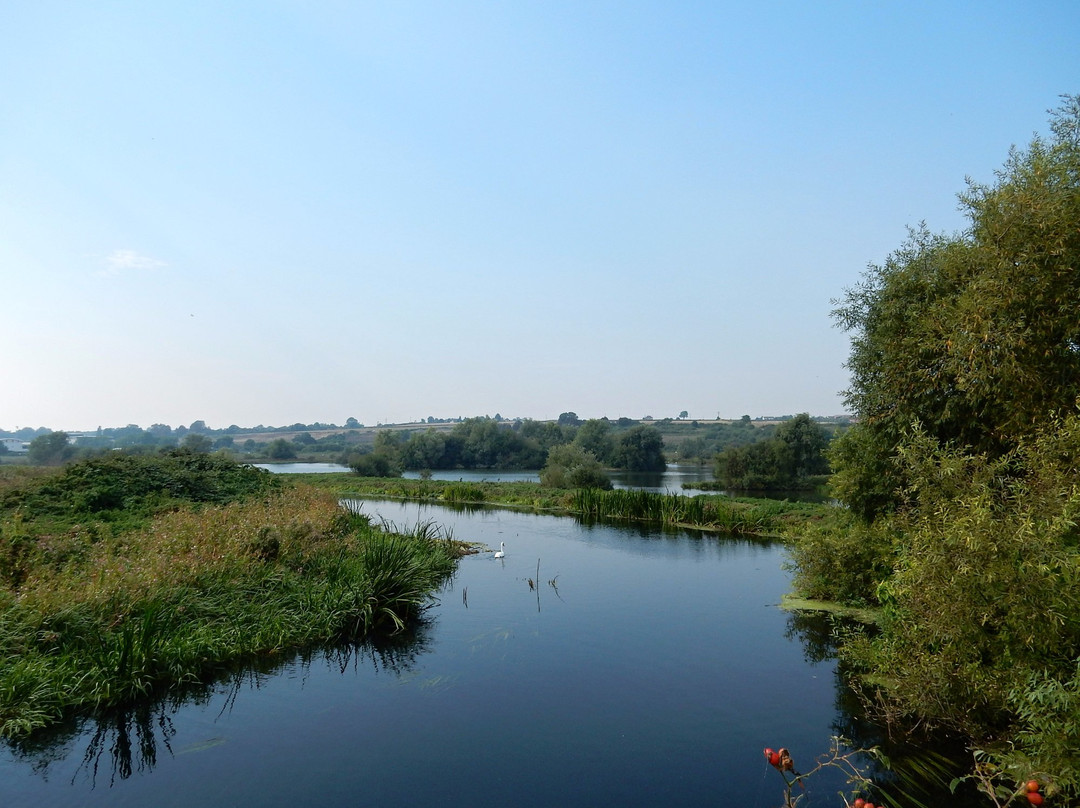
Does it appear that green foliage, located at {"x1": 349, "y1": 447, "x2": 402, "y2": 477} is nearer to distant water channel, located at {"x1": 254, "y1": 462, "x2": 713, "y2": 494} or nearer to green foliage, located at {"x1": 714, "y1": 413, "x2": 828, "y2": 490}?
distant water channel, located at {"x1": 254, "y1": 462, "x2": 713, "y2": 494}

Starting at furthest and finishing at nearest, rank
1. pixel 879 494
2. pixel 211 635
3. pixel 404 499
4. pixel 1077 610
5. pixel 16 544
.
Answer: pixel 404 499, pixel 879 494, pixel 16 544, pixel 211 635, pixel 1077 610

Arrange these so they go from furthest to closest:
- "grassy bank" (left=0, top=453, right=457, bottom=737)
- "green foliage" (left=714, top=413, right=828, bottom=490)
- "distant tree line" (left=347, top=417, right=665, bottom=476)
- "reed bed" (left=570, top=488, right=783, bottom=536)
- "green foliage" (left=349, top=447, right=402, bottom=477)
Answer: "distant tree line" (left=347, top=417, right=665, bottom=476), "green foliage" (left=349, top=447, right=402, bottom=477), "green foliage" (left=714, top=413, right=828, bottom=490), "reed bed" (left=570, top=488, right=783, bottom=536), "grassy bank" (left=0, top=453, right=457, bottom=737)

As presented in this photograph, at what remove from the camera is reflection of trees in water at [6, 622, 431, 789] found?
6.80 m

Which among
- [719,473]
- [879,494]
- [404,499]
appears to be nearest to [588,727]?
[879,494]

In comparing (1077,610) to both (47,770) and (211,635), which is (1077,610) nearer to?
(47,770)

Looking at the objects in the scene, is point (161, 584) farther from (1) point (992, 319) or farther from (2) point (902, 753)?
(1) point (992, 319)

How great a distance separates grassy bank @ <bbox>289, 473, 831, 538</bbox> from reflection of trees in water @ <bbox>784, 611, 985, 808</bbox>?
1000 centimetres

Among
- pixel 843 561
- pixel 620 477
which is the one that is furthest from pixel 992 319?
pixel 620 477


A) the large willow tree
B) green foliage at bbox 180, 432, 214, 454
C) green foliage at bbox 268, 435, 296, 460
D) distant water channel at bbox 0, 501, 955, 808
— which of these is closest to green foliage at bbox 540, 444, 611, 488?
green foliage at bbox 180, 432, 214, 454

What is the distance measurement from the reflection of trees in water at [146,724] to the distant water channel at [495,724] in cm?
2

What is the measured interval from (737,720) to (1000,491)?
3.93 meters

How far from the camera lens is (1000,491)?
24.1ft

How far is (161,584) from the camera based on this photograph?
1009cm

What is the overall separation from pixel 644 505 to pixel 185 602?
18741 millimetres
